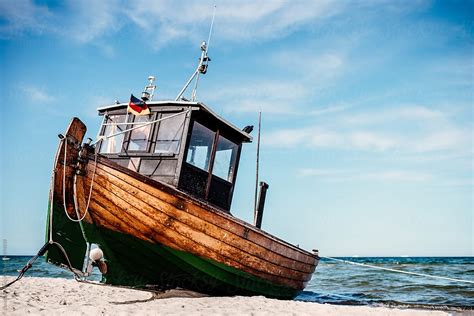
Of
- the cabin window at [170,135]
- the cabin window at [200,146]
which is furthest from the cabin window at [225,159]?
the cabin window at [170,135]

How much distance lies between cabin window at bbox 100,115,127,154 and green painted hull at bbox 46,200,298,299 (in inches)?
73.9

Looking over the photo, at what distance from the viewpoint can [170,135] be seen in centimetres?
715

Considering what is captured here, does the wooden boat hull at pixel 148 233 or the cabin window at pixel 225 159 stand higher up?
the cabin window at pixel 225 159

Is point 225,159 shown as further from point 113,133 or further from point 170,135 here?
point 113,133

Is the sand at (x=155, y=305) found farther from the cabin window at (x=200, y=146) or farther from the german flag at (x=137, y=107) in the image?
the german flag at (x=137, y=107)

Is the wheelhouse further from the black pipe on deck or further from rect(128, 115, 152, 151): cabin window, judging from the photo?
the black pipe on deck

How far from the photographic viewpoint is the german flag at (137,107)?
6848 millimetres

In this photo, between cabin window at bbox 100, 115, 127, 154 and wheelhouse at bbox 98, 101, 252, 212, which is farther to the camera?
cabin window at bbox 100, 115, 127, 154

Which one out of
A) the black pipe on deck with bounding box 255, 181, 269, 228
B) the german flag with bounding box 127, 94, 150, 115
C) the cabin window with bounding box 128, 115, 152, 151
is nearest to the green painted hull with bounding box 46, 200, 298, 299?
the cabin window with bounding box 128, 115, 152, 151

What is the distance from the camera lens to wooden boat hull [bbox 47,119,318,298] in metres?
5.75

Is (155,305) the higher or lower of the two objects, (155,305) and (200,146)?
the lower

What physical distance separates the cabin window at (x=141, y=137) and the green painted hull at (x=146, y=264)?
1.86m

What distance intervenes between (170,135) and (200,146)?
0.73m

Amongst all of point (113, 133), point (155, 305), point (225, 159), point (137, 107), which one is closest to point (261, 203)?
point (225, 159)
